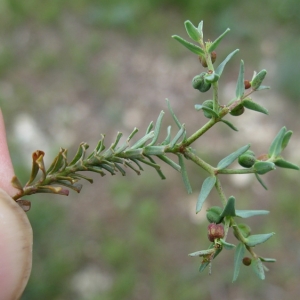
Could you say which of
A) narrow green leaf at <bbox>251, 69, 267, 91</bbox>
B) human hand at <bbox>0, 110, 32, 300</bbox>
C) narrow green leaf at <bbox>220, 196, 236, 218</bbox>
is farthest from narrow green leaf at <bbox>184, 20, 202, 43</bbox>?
human hand at <bbox>0, 110, 32, 300</bbox>

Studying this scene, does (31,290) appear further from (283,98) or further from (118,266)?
(283,98)

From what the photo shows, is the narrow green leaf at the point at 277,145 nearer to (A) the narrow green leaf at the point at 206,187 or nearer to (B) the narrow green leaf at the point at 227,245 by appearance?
(A) the narrow green leaf at the point at 206,187

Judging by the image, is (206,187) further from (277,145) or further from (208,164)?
(277,145)

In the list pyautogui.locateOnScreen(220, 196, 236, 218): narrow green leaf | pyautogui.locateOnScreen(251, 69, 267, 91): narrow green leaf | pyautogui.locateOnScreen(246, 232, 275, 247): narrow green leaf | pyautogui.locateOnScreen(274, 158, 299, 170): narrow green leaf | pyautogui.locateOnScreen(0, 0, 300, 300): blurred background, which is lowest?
pyautogui.locateOnScreen(0, 0, 300, 300): blurred background

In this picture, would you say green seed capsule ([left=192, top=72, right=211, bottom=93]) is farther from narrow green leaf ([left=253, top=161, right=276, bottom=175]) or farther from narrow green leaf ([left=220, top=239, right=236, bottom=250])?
narrow green leaf ([left=220, top=239, right=236, bottom=250])

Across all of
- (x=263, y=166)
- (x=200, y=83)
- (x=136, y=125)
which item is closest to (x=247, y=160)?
(x=263, y=166)

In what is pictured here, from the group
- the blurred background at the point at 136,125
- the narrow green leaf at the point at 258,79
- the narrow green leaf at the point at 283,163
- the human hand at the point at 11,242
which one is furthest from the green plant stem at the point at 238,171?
the blurred background at the point at 136,125

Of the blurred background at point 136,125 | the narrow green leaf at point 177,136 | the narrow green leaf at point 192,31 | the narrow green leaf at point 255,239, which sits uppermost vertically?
the narrow green leaf at point 192,31
